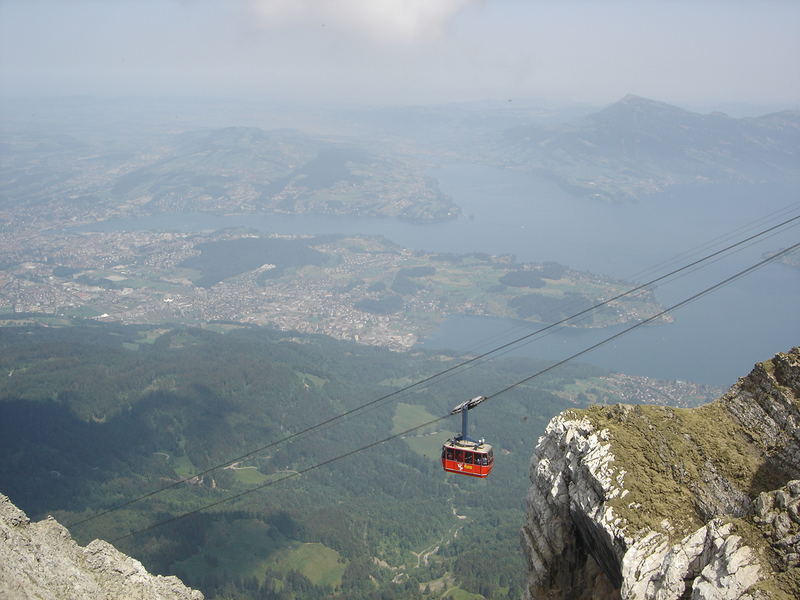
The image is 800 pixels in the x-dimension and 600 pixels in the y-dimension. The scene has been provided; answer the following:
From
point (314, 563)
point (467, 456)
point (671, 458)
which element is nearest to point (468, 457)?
point (467, 456)

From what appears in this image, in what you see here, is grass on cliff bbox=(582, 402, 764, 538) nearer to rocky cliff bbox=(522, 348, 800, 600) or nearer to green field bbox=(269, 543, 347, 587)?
rocky cliff bbox=(522, 348, 800, 600)

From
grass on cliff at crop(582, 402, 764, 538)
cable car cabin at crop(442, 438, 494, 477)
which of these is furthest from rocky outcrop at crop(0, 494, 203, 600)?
grass on cliff at crop(582, 402, 764, 538)

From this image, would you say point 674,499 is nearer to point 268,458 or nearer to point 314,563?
point 314,563

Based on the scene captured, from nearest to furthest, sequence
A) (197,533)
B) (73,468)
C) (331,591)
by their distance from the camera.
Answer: (331,591) → (197,533) → (73,468)

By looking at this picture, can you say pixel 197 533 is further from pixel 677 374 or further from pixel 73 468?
pixel 677 374

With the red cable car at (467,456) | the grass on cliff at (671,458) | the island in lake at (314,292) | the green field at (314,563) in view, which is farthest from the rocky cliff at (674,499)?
the island in lake at (314,292)

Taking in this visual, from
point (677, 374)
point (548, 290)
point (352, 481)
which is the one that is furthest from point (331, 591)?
point (548, 290)

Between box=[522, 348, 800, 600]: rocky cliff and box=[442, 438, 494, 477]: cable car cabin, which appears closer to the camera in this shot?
box=[522, 348, 800, 600]: rocky cliff

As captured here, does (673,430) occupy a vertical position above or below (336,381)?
above
